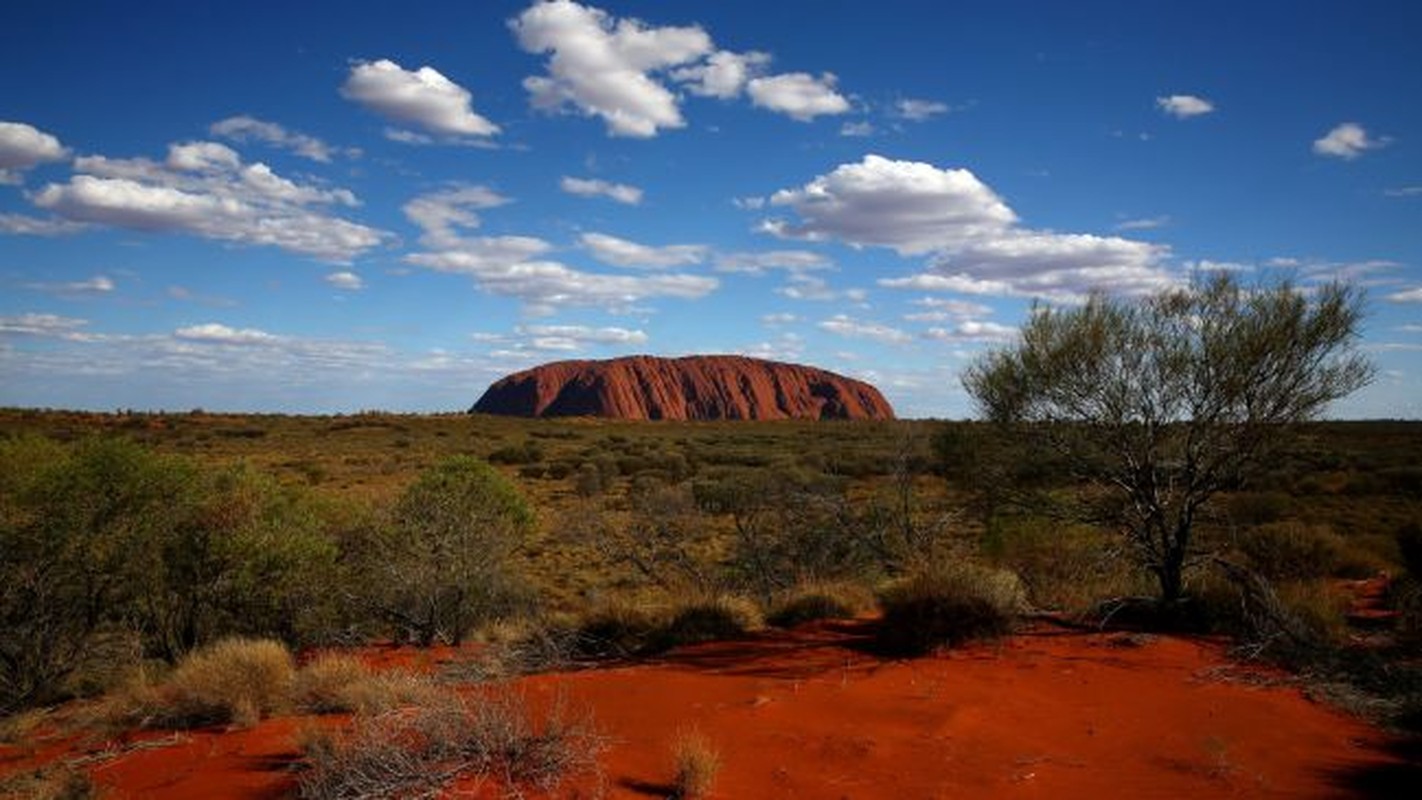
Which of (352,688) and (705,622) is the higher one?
(352,688)

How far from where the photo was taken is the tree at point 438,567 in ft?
41.5

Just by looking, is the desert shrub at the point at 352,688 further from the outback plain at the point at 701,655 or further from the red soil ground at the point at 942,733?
the red soil ground at the point at 942,733

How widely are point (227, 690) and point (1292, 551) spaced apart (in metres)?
16.6

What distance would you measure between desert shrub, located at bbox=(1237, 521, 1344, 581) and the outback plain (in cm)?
10

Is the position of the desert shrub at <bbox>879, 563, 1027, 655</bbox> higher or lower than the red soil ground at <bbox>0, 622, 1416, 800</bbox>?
higher

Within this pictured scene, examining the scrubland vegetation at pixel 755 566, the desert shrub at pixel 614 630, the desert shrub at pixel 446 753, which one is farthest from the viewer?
the desert shrub at pixel 614 630

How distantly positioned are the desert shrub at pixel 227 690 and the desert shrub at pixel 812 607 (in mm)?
5891

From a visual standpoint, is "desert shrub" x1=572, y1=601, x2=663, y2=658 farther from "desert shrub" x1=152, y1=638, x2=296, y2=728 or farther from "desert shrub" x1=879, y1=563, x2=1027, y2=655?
"desert shrub" x1=152, y1=638, x2=296, y2=728

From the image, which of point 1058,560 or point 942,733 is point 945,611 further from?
point 1058,560

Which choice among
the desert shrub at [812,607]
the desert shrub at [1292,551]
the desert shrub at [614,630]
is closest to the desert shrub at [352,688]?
the desert shrub at [614,630]

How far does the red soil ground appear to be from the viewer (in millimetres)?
5938

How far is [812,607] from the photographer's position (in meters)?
11.8

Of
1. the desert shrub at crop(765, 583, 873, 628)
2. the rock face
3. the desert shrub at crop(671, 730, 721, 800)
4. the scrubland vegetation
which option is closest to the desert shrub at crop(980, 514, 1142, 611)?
the scrubland vegetation

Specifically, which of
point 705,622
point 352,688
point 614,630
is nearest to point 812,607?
point 705,622
